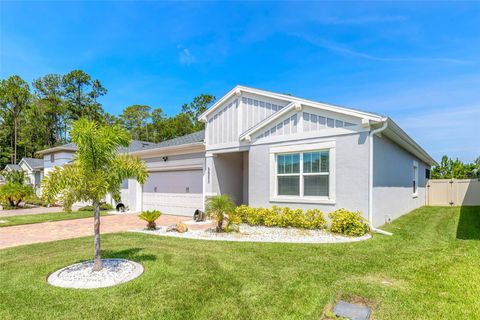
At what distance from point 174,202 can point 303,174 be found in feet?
26.4

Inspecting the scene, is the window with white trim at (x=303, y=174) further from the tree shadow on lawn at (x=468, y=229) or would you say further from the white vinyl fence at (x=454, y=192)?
the white vinyl fence at (x=454, y=192)

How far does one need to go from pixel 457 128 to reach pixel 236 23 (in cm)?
1572

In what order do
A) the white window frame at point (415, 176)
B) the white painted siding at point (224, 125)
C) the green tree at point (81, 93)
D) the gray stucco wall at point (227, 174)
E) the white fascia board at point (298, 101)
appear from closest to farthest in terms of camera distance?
the white fascia board at point (298, 101)
the white painted siding at point (224, 125)
the gray stucco wall at point (227, 174)
the white window frame at point (415, 176)
the green tree at point (81, 93)

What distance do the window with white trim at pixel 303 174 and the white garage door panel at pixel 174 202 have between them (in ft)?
16.3

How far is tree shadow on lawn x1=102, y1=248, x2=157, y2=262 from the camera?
576cm

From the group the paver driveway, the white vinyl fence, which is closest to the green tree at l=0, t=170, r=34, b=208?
the paver driveway

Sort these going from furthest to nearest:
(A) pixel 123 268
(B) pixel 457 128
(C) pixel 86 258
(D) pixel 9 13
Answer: (B) pixel 457 128 → (D) pixel 9 13 → (C) pixel 86 258 → (A) pixel 123 268

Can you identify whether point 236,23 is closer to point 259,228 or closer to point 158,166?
point 158,166

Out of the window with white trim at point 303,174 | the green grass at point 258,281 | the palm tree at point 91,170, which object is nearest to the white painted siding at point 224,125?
the window with white trim at point 303,174

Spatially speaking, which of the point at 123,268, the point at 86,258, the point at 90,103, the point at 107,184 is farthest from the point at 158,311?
the point at 90,103

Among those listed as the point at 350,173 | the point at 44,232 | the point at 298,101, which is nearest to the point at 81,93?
the point at 44,232

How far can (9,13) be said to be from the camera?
10.4 meters

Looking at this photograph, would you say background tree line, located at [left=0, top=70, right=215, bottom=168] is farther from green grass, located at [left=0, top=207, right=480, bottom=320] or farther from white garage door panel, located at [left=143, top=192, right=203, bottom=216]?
green grass, located at [left=0, top=207, right=480, bottom=320]

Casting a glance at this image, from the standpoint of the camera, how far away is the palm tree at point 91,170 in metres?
4.47
